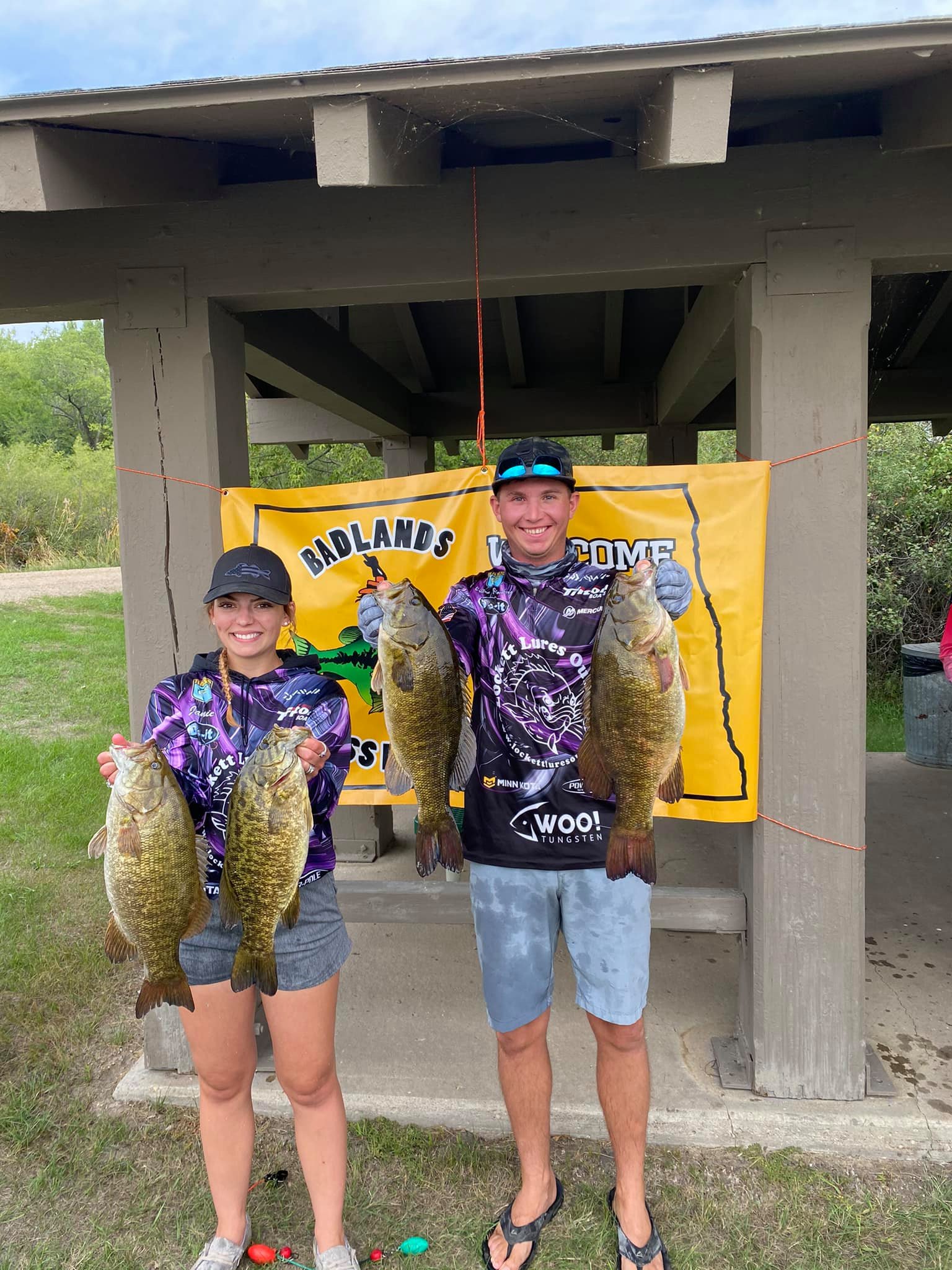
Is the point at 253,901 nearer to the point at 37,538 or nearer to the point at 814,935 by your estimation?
the point at 814,935

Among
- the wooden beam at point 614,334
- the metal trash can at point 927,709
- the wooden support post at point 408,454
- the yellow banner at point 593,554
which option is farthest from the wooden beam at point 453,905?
the metal trash can at point 927,709

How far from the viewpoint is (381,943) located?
4.47 meters

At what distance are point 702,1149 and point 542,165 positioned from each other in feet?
12.1

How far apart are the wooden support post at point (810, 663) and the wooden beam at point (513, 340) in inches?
67.9

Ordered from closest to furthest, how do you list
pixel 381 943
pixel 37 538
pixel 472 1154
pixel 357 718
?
1. pixel 472 1154
2. pixel 357 718
3. pixel 381 943
4. pixel 37 538

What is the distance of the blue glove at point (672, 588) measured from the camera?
7.09 ft

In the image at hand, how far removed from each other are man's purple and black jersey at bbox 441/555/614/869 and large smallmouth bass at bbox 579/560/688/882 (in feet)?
0.62

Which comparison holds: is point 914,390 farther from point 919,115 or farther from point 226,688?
point 226,688

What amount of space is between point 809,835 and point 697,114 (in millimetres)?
2446

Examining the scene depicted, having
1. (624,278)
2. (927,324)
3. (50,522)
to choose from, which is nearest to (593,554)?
(624,278)

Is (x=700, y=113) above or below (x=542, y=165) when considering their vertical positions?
below

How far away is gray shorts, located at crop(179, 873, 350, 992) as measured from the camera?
7.19 feet

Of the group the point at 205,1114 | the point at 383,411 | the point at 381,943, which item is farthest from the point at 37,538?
the point at 205,1114

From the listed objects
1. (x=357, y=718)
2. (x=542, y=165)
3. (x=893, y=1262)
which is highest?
(x=542, y=165)
